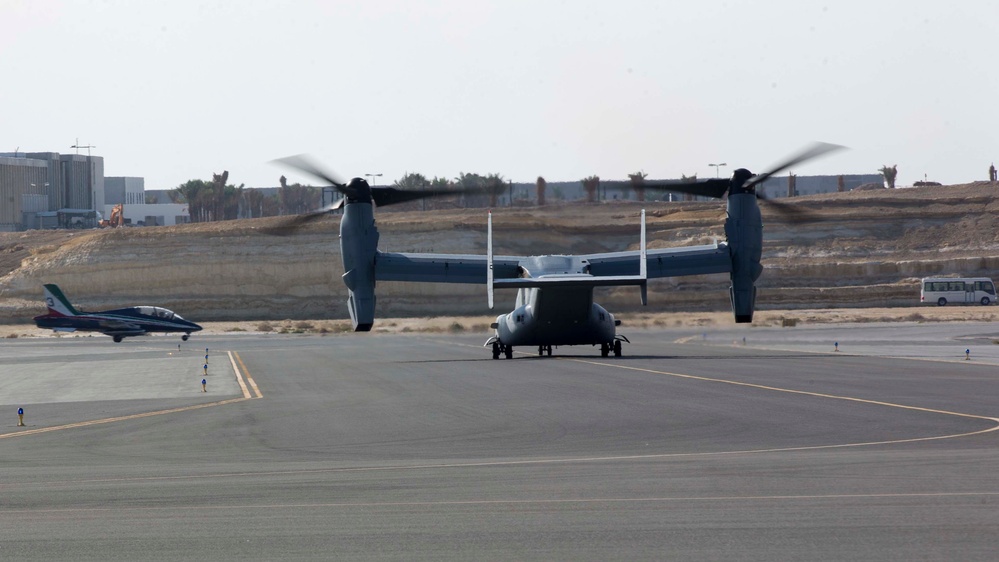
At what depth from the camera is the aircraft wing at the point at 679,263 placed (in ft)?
Answer: 120

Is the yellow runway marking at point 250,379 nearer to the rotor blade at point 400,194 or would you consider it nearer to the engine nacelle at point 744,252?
the rotor blade at point 400,194

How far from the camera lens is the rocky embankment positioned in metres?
89.6

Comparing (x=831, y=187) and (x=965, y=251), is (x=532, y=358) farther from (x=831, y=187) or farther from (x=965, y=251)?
(x=831, y=187)

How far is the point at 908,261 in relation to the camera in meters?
91.4

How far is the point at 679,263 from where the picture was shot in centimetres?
3731

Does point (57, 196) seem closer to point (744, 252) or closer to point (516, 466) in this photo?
point (744, 252)

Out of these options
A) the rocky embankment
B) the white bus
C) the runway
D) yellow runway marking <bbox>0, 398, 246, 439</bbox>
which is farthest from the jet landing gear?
the white bus

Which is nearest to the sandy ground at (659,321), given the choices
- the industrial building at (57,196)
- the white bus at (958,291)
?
the white bus at (958,291)

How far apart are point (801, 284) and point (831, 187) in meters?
74.7

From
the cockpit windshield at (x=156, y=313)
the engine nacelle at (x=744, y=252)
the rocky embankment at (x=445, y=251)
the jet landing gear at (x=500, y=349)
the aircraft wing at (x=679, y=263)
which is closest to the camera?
the engine nacelle at (x=744, y=252)

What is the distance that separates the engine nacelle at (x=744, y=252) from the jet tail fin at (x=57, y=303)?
50069 millimetres

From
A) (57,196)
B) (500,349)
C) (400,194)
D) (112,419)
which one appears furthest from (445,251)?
(112,419)

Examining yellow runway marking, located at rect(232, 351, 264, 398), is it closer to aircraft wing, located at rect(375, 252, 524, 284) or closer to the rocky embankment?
aircraft wing, located at rect(375, 252, 524, 284)

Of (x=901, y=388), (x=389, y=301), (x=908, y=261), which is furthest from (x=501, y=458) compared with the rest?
(x=908, y=261)
